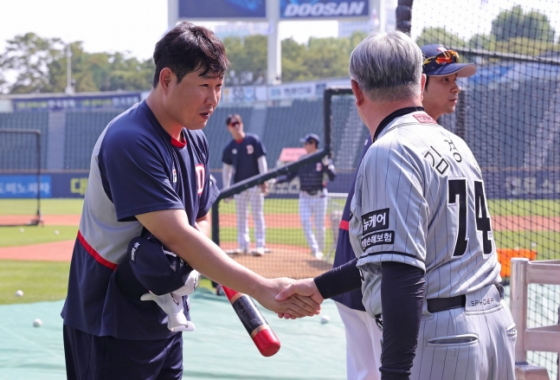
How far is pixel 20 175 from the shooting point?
33094 millimetres

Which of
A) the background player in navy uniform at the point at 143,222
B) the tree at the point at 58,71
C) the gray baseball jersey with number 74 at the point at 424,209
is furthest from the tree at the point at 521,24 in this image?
the tree at the point at 58,71

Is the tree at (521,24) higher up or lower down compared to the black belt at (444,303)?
higher up

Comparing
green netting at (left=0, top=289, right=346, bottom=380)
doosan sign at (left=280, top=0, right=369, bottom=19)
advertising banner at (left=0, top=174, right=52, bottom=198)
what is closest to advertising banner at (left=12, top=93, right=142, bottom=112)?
doosan sign at (left=280, top=0, right=369, bottom=19)

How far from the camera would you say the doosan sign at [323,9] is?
3956cm

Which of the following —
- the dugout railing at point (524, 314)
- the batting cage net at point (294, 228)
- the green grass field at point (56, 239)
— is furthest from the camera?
the green grass field at point (56, 239)

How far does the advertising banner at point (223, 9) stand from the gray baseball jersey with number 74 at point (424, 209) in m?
38.1

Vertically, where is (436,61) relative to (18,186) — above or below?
above

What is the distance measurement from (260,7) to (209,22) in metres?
3.09

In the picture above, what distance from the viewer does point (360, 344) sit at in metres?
Result: 3.80

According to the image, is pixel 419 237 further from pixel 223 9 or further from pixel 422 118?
pixel 223 9

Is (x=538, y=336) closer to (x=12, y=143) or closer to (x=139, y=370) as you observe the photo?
(x=139, y=370)

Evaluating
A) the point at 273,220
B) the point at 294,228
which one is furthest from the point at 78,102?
the point at 294,228

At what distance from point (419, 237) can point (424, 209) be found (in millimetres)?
92

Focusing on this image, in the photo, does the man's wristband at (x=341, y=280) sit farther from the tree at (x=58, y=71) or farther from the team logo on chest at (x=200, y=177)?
the tree at (x=58, y=71)
